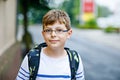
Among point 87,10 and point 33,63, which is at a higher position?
point 33,63

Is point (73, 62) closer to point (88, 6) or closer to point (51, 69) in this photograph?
point (51, 69)

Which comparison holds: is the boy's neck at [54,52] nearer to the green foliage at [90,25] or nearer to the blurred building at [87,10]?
the green foliage at [90,25]

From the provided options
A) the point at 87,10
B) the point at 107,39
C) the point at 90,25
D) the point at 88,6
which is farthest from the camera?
the point at 88,6

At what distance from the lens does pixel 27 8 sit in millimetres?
12586

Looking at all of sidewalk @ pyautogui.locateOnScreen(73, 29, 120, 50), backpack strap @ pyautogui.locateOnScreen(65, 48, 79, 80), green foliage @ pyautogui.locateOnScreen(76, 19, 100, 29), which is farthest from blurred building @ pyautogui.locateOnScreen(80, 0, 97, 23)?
backpack strap @ pyautogui.locateOnScreen(65, 48, 79, 80)

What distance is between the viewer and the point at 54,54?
9.54 feet

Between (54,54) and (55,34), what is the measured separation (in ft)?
0.53

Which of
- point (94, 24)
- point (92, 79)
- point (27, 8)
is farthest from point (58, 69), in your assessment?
point (94, 24)

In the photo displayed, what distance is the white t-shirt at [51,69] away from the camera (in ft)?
9.29

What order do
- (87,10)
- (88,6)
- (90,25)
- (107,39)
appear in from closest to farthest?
1. (107,39)
2. (90,25)
3. (87,10)
4. (88,6)

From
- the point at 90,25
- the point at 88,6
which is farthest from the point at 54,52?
the point at 88,6

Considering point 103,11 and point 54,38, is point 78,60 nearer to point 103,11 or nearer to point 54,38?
point 54,38

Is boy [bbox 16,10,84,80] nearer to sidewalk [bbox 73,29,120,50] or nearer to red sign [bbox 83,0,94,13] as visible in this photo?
sidewalk [bbox 73,29,120,50]

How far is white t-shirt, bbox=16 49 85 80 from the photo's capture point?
111 inches
